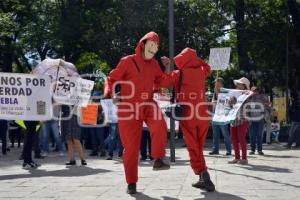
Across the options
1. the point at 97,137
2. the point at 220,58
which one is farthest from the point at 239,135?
the point at 97,137

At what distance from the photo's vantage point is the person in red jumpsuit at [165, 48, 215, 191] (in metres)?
7.23

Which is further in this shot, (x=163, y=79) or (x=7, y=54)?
(x=7, y=54)

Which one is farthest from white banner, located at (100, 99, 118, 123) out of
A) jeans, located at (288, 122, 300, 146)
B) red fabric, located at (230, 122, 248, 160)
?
jeans, located at (288, 122, 300, 146)

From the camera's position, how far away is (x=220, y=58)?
39.0 ft

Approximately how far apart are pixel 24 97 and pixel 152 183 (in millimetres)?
3870

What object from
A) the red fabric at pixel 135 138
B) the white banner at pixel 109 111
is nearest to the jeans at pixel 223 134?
the white banner at pixel 109 111

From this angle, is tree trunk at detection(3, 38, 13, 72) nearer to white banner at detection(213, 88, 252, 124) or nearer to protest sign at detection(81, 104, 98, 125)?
protest sign at detection(81, 104, 98, 125)

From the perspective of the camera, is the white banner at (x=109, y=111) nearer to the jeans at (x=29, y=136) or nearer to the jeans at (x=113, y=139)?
the jeans at (x=113, y=139)

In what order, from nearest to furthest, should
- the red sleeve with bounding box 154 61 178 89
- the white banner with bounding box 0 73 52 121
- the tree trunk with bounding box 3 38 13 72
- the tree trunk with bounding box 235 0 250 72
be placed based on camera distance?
1. the red sleeve with bounding box 154 61 178 89
2. the white banner with bounding box 0 73 52 121
3. the tree trunk with bounding box 235 0 250 72
4. the tree trunk with bounding box 3 38 13 72

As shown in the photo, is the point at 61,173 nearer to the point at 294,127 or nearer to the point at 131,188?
the point at 131,188

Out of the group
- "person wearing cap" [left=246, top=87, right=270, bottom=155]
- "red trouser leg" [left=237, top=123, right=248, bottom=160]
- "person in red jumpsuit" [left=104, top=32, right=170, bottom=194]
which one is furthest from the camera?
"person wearing cap" [left=246, top=87, right=270, bottom=155]

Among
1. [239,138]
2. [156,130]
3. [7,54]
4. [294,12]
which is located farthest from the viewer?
[7,54]

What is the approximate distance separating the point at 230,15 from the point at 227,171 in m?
24.5

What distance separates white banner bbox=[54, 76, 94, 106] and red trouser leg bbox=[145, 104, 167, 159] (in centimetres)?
444
